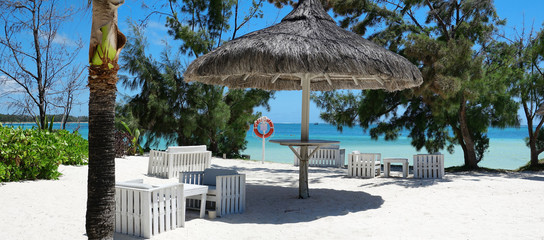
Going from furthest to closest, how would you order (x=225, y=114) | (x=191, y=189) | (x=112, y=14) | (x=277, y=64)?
(x=225, y=114), (x=277, y=64), (x=191, y=189), (x=112, y=14)

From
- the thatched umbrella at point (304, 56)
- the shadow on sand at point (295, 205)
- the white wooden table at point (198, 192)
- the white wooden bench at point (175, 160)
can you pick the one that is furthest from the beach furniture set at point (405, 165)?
the white wooden table at point (198, 192)

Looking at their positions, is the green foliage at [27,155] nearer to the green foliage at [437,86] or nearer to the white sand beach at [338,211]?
the white sand beach at [338,211]

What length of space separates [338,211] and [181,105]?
10991 millimetres

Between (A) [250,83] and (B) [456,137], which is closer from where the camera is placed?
(A) [250,83]

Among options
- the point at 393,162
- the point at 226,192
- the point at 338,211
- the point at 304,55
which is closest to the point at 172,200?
the point at 226,192

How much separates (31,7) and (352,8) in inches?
355

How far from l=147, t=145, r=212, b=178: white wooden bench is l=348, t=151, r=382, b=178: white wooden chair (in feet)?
10.8

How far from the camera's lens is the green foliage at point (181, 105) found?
15391mm

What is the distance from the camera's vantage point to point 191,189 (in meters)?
5.22

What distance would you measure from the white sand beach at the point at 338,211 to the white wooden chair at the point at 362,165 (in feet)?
2.63

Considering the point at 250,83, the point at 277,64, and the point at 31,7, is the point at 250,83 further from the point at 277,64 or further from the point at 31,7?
the point at 31,7

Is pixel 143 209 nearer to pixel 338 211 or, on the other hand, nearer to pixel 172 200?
pixel 172 200

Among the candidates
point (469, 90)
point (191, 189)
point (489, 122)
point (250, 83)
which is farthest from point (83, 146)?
point (489, 122)

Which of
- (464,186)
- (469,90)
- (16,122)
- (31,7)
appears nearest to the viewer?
(464,186)
